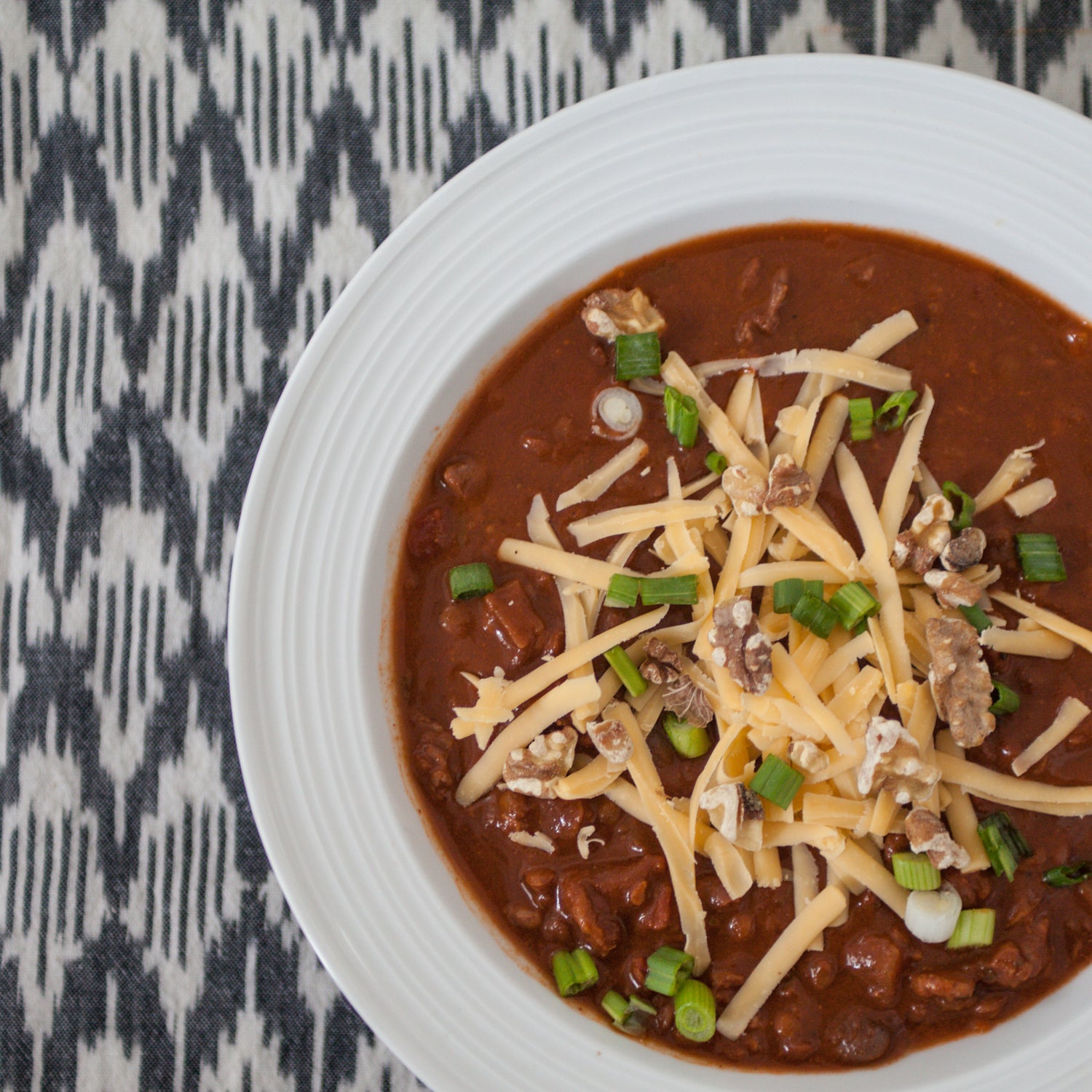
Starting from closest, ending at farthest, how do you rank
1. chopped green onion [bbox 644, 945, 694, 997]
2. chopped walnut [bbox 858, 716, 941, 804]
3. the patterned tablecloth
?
chopped walnut [bbox 858, 716, 941, 804] < chopped green onion [bbox 644, 945, 694, 997] < the patterned tablecloth

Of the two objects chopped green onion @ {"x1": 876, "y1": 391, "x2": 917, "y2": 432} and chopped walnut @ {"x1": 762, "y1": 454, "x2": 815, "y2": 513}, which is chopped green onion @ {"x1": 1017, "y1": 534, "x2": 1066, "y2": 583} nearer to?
chopped green onion @ {"x1": 876, "y1": 391, "x2": 917, "y2": 432}

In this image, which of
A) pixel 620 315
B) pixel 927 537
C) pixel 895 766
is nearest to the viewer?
pixel 895 766

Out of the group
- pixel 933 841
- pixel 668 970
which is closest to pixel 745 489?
pixel 933 841

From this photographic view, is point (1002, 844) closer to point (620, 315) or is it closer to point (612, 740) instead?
point (612, 740)

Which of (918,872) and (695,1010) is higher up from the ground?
(918,872)

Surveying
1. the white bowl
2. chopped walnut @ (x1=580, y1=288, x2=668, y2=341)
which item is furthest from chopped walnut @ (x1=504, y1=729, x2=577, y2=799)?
chopped walnut @ (x1=580, y1=288, x2=668, y2=341)

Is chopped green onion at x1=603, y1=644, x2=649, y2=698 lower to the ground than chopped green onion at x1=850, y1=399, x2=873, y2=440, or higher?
lower

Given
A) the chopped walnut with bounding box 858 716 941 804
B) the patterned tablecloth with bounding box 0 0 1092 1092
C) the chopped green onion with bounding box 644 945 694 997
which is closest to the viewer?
the chopped walnut with bounding box 858 716 941 804

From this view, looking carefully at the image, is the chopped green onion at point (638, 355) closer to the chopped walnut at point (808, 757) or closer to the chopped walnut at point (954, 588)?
the chopped walnut at point (954, 588)
